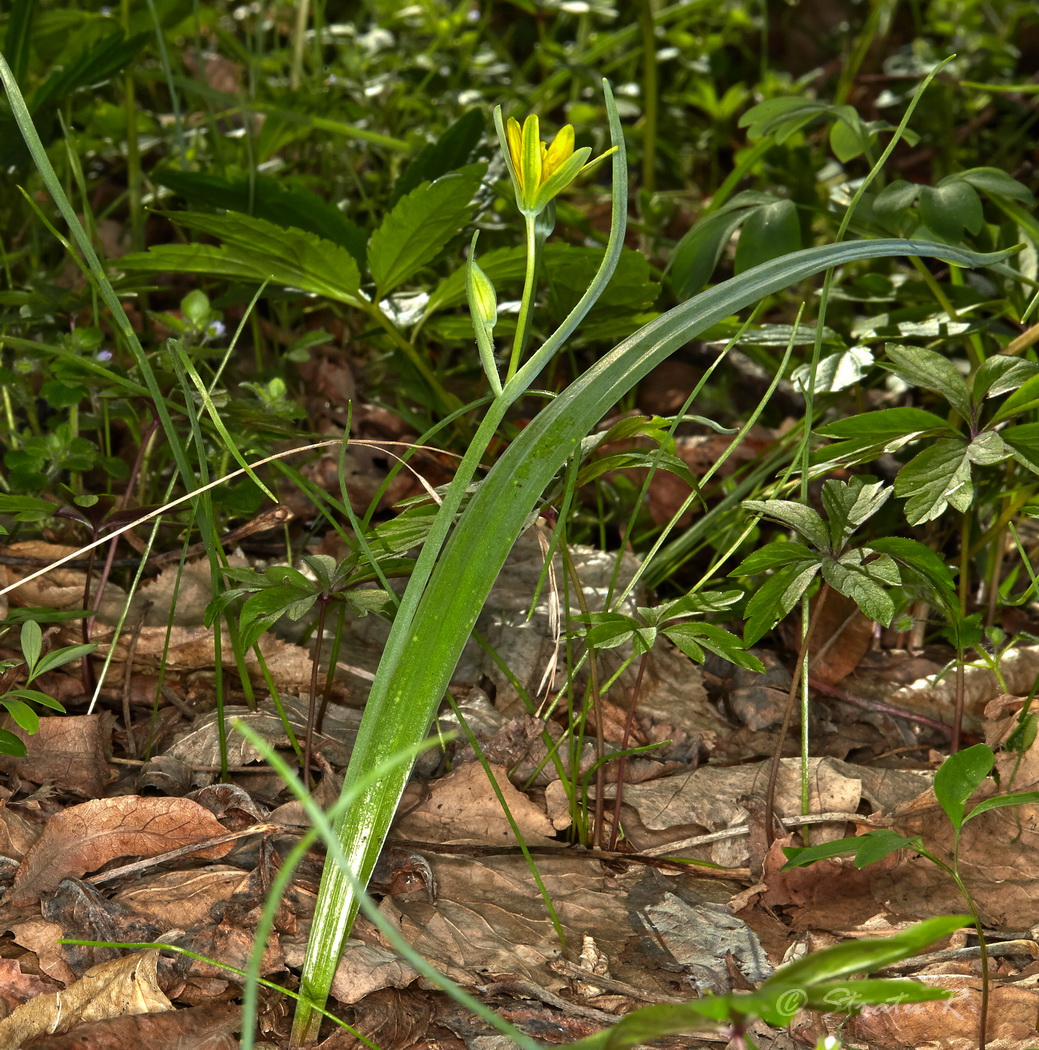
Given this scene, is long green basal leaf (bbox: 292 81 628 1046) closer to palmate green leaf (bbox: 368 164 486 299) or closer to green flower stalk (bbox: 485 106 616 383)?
green flower stalk (bbox: 485 106 616 383)

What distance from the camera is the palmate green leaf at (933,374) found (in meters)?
1.35

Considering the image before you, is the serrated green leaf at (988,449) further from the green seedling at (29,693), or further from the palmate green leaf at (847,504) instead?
the green seedling at (29,693)

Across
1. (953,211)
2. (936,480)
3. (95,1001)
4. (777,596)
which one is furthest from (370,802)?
(953,211)

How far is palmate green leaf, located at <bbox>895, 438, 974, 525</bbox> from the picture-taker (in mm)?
1294

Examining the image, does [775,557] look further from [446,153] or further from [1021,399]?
[446,153]

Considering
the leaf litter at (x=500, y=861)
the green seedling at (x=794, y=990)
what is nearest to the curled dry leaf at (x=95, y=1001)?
the leaf litter at (x=500, y=861)

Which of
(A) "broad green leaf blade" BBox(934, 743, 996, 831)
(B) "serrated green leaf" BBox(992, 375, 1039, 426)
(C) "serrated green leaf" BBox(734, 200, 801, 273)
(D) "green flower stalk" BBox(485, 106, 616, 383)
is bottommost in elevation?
(A) "broad green leaf blade" BBox(934, 743, 996, 831)

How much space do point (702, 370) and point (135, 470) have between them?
1474mm

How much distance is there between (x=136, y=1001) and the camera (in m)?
1.03

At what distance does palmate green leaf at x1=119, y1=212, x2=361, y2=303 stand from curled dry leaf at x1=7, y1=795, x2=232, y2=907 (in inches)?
33.5

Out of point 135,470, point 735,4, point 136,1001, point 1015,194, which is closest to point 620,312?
point 1015,194

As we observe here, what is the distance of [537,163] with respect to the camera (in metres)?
1.04

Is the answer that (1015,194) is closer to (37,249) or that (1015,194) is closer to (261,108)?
(261,108)

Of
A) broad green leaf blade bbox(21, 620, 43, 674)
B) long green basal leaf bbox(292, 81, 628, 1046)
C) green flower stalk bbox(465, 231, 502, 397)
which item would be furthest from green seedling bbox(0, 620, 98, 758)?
green flower stalk bbox(465, 231, 502, 397)
